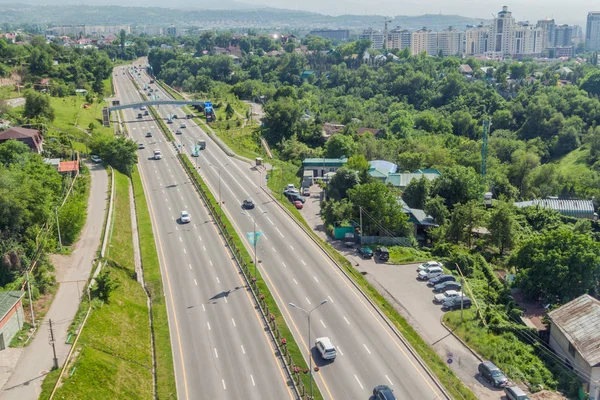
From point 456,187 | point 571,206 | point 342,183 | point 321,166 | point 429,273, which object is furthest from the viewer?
point 321,166

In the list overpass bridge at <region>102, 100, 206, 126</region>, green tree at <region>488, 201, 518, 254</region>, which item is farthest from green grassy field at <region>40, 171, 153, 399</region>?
overpass bridge at <region>102, 100, 206, 126</region>

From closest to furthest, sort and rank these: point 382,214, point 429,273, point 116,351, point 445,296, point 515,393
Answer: point 515,393 → point 116,351 → point 445,296 → point 429,273 → point 382,214

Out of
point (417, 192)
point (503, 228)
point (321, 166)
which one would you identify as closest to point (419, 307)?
point (503, 228)

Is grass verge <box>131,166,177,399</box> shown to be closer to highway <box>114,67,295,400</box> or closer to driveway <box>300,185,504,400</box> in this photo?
highway <box>114,67,295,400</box>

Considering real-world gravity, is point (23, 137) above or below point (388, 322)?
above

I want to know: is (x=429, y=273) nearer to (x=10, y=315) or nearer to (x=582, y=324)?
(x=582, y=324)

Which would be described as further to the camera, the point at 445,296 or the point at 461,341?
the point at 445,296

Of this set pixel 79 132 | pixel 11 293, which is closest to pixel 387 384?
pixel 11 293
